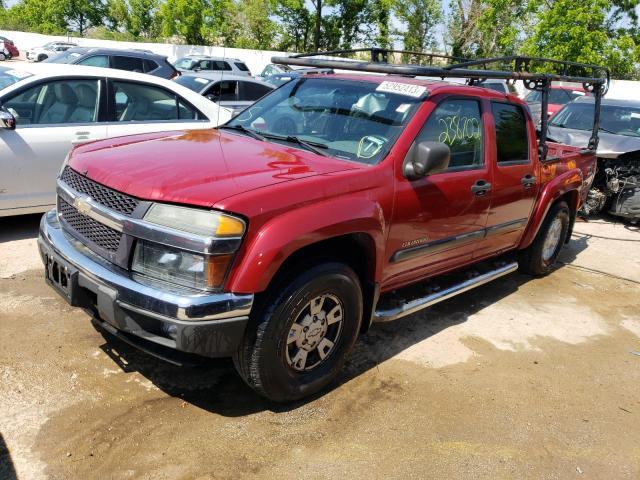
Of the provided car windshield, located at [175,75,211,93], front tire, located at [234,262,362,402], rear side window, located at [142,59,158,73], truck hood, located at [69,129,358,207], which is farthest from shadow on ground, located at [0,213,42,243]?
rear side window, located at [142,59,158,73]

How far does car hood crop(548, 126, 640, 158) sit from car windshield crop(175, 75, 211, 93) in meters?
6.50

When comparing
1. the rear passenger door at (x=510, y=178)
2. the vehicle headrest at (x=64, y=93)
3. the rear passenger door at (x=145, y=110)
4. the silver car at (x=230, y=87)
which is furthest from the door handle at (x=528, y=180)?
the silver car at (x=230, y=87)

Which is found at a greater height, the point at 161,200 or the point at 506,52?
the point at 506,52

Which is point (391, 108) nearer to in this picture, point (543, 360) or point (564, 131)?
point (543, 360)

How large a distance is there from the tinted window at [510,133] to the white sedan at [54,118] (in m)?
3.38

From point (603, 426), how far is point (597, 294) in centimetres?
251

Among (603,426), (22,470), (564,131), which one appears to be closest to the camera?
(22,470)

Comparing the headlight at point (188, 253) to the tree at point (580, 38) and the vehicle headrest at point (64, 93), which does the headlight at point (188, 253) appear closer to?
the vehicle headrest at point (64, 93)

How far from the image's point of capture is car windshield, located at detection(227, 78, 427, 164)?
3.58 metres

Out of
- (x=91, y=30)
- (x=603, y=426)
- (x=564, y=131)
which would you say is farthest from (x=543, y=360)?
(x=91, y=30)

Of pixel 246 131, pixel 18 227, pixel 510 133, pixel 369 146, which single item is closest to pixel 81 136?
pixel 18 227

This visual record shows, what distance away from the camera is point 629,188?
8070 millimetres

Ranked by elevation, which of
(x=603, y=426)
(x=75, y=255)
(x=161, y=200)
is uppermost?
(x=161, y=200)

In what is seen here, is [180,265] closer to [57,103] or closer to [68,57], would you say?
[57,103]
